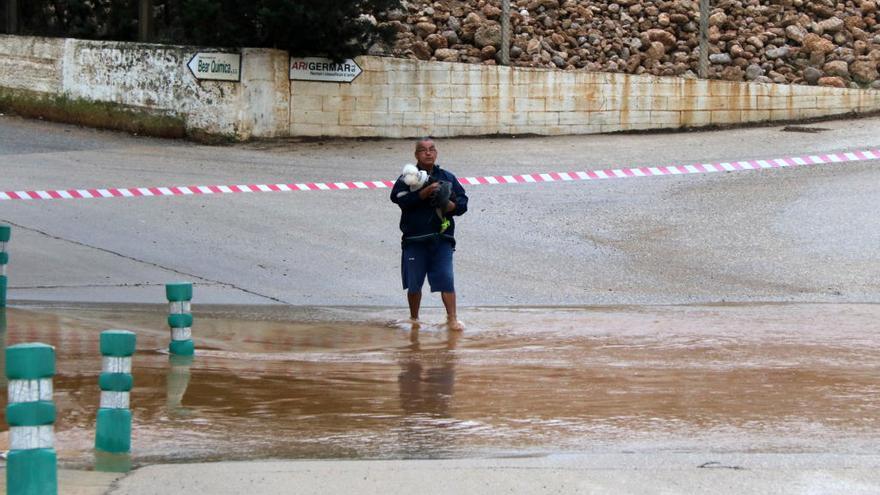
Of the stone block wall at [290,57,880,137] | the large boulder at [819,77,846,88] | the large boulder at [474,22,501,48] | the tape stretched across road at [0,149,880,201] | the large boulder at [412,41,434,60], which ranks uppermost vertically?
the large boulder at [474,22,501,48]

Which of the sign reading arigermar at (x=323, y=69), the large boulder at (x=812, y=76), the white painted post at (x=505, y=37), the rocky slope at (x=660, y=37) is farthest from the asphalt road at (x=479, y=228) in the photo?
the rocky slope at (x=660, y=37)

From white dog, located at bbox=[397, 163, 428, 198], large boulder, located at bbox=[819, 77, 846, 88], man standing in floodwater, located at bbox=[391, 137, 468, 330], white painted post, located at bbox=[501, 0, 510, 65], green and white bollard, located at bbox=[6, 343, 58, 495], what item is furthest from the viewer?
large boulder, located at bbox=[819, 77, 846, 88]

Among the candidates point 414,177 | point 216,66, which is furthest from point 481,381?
point 216,66

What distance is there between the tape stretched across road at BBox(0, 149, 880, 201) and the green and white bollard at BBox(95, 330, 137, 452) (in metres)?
10.7

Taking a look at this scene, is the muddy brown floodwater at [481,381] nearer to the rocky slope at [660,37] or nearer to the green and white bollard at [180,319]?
the green and white bollard at [180,319]

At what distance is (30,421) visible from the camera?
200 inches

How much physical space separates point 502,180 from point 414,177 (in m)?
7.28

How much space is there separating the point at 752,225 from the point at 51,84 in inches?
521

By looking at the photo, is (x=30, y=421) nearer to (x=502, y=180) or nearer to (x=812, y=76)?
(x=502, y=180)

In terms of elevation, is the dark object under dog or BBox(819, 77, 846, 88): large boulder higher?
BBox(819, 77, 846, 88): large boulder

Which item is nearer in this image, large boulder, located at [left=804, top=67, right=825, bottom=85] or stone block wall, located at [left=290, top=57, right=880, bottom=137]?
stone block wall, located at [left=290, top=57, right=880, bottom=137]

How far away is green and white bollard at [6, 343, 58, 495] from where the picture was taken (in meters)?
5.04

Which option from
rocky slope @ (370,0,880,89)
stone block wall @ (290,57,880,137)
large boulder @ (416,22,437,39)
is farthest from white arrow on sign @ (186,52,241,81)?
large boulder @ (416,22,437,39)

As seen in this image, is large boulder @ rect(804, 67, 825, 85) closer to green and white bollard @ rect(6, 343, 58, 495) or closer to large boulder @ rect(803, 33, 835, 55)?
large boulder @ rect(803, 33, 835, 55)
